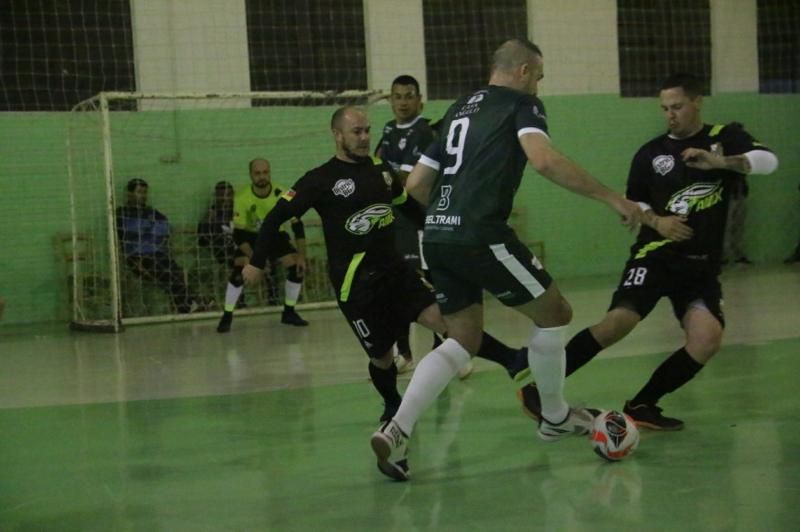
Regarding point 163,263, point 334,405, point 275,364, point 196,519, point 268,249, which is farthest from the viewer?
point 163,263

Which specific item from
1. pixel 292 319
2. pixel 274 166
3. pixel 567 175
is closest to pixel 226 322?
pixel 292 319

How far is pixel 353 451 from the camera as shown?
5492 mm

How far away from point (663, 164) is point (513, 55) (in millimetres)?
1125

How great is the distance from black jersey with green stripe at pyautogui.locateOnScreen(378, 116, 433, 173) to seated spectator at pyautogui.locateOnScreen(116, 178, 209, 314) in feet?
17.5

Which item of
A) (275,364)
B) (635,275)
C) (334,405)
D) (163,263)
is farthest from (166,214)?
(635,275)

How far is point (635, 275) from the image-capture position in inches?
219

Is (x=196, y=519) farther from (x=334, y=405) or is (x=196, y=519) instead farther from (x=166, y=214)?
(x=166, y=214)

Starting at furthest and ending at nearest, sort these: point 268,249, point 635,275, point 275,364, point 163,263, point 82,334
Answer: point 163,263 → point 82,334 → point 275,364 → point 268,249 → point 635,275

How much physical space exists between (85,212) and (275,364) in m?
5.25

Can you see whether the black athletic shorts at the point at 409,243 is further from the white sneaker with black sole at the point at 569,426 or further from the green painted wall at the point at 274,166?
the green painted wall at the point at 274,166

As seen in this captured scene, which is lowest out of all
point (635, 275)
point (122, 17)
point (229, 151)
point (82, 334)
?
point (82, 334)

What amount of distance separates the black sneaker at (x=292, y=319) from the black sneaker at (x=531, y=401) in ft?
21.1

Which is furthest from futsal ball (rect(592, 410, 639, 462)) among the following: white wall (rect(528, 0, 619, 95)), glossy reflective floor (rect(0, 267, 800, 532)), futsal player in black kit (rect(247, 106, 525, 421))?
white wall (rect(528, 0, 619, 95))

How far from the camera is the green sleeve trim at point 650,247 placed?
18.2 ft
